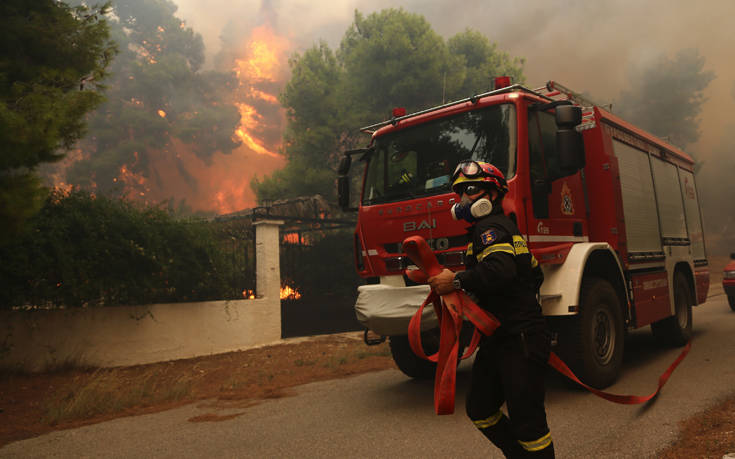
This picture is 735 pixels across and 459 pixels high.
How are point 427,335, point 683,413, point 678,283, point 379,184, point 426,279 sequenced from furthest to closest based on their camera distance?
point 678,283, point 379,184, point 427,335, point 683,413, point 426,279

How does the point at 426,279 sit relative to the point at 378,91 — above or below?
below

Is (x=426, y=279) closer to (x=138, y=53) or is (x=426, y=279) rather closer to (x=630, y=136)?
(x=630, y=136)

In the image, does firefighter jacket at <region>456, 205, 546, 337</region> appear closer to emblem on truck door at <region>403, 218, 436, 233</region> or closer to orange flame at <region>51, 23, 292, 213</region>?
emblem on truck door at <region>403, 218, 436, 233</region>

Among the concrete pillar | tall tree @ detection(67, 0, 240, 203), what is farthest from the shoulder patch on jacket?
tall tree @ detection(67, 0, 240, 203)

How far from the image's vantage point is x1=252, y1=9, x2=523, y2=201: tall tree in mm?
21828

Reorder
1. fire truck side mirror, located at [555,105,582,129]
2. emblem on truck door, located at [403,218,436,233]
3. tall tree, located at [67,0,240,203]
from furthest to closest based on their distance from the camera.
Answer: tall tree, located at [67,0,240,203] < emblem on truck door, located at [403,218,436,233] < fire truck side mirror, located at [555,105,582,129]

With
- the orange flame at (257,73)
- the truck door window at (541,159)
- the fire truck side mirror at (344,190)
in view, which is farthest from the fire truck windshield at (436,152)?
the orange flame at (257,73)

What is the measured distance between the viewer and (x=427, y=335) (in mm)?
5312

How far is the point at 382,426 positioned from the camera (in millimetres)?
4848

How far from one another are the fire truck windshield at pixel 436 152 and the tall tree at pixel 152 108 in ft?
102

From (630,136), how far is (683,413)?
401cm

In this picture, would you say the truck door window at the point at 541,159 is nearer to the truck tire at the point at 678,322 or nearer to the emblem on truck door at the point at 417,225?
the emblem on truck door at the point at 417,225

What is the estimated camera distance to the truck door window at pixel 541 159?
5434 millimetres

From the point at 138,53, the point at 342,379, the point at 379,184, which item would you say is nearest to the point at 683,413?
the point at 379,184
